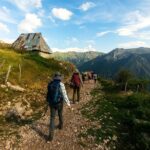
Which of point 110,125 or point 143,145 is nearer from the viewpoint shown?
point 143,145

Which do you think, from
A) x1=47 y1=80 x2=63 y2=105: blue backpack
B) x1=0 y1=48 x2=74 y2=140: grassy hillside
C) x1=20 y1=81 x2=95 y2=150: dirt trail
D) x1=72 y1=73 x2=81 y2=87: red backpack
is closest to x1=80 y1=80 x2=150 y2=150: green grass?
x1=20 y1=81 x2=95 y2=150: dirt trail

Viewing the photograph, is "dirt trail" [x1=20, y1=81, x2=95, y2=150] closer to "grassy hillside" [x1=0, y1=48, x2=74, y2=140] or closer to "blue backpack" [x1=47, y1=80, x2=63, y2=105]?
"grassy hillside" [x1=0, y1=48, x2=74, y2=140]

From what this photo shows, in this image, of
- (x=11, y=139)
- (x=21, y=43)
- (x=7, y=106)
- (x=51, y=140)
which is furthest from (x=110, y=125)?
(x=21, y=43)

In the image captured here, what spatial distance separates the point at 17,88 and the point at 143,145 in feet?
55.7

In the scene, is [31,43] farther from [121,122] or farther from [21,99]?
[121,122]

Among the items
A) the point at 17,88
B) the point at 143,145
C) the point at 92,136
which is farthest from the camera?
the point at 17,88

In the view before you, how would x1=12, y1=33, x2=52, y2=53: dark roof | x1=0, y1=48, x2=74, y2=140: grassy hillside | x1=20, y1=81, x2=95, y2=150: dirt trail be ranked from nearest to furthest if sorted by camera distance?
x1=20, y1=81, x2=95, y2=150: dirt trail
x1=0, y1=48, x2=74, y2=140: grassy hillside
x1=12, y1=33, x2=52, y2=53: dark roof

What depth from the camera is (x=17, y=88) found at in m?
28.8

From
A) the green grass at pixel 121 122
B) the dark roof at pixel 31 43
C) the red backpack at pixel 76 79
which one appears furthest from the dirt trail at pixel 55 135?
the dark roof at pixel 31 43

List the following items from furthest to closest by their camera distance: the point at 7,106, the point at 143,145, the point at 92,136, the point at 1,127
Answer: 1. the point at 7,106
2. the point at 1,127
3. the point at 92,136
4. the point at 143,145

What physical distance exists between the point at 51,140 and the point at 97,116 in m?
5.61

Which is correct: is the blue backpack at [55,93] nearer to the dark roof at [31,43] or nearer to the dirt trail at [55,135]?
the dirt trail at [55,135]

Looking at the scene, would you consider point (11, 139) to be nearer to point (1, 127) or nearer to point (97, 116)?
point (1, 127)

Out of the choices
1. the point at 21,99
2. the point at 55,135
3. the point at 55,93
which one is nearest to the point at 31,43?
the point at 21,99
